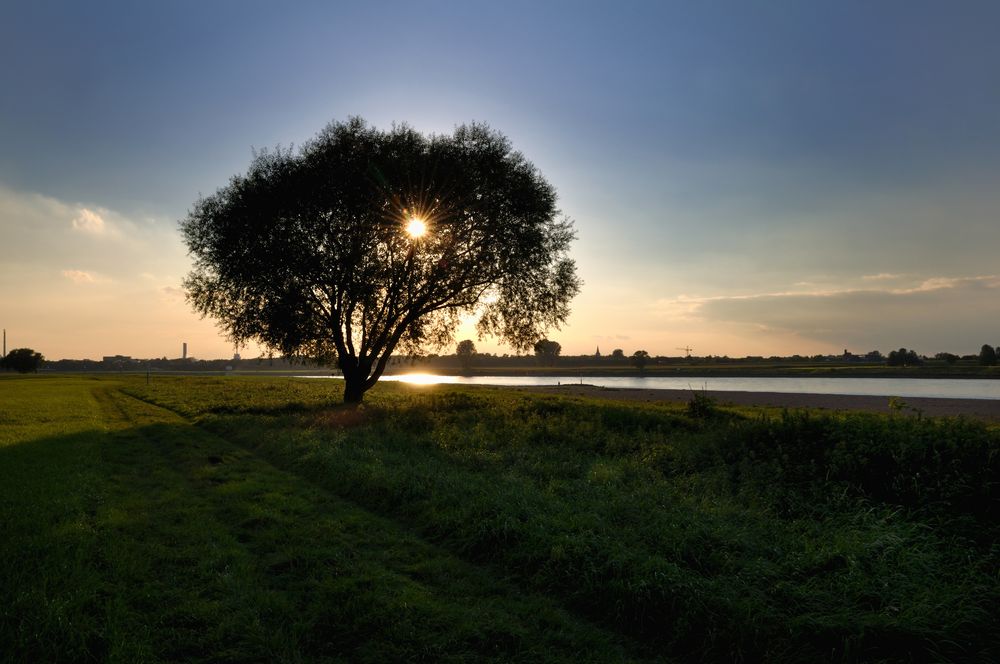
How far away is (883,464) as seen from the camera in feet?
37.5

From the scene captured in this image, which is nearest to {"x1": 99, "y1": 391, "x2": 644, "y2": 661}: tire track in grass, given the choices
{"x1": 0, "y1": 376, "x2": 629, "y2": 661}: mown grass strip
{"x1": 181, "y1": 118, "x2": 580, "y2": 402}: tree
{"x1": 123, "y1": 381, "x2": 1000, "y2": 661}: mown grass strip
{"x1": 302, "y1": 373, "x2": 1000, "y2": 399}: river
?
{"x1": 0, "y1": 376, "x2": 629, "y2": 661}: mown grass strip

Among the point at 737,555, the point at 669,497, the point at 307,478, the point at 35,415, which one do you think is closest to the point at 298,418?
the point at 307,478

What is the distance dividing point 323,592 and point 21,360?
523ft

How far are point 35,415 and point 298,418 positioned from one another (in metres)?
16.8

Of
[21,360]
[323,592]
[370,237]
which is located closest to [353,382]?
[370,237]

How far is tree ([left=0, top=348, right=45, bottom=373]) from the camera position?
4936 inches

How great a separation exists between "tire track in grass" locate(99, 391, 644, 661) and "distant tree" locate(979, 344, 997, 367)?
505 feet

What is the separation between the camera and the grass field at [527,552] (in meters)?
6.29

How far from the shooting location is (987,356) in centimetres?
12356

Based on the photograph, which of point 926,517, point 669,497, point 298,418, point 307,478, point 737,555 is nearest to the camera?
point 737,555

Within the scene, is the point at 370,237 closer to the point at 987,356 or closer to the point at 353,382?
the point at 353,382

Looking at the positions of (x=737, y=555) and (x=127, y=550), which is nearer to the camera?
(x=737, y=555)

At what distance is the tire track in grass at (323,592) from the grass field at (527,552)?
0.04 metres

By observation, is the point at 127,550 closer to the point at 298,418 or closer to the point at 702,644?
the point at 702,644
